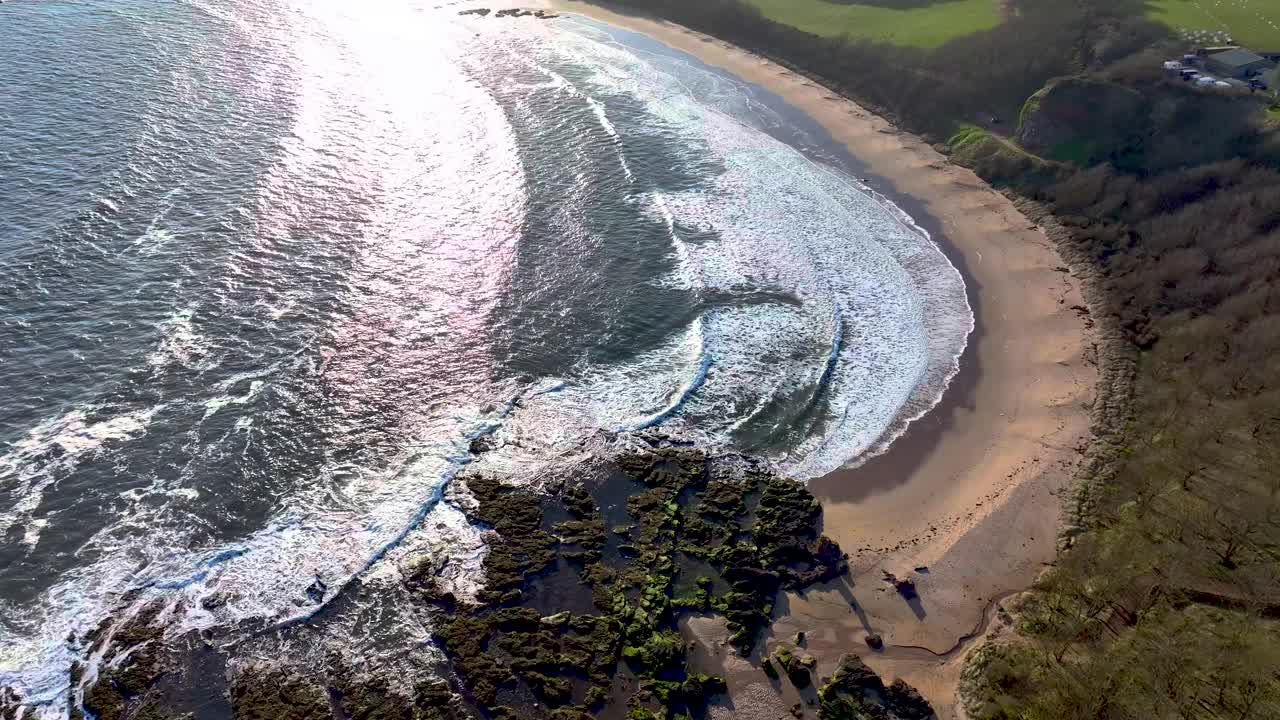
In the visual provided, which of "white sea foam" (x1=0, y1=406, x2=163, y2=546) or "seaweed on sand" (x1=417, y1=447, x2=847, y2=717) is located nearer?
"seaweed on sand" (x1=417, y1=447, x2=847, y2=717)

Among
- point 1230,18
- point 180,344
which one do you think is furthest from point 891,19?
point 180,344

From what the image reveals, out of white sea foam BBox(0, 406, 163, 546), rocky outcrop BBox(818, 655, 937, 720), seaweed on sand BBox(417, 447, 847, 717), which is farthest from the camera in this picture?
white sea foam BBox(0, 406, 163, 546)

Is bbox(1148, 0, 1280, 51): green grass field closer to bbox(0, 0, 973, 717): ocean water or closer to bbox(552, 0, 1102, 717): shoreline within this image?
bbox(552, 0, 1102, 717): shoreline

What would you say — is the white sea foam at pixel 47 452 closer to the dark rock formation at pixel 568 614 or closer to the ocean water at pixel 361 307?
the ocean water at pixel 361 307

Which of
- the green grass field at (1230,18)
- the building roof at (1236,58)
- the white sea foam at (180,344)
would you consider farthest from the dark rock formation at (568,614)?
the green grass field at (1230,18)

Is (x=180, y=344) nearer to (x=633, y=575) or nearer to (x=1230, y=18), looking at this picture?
(x=633, y=575)

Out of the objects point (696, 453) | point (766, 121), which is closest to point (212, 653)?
point (696, 453)

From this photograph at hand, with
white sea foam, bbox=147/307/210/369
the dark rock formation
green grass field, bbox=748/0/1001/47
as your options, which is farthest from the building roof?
white sea foam, bbox=147/307/210/369
